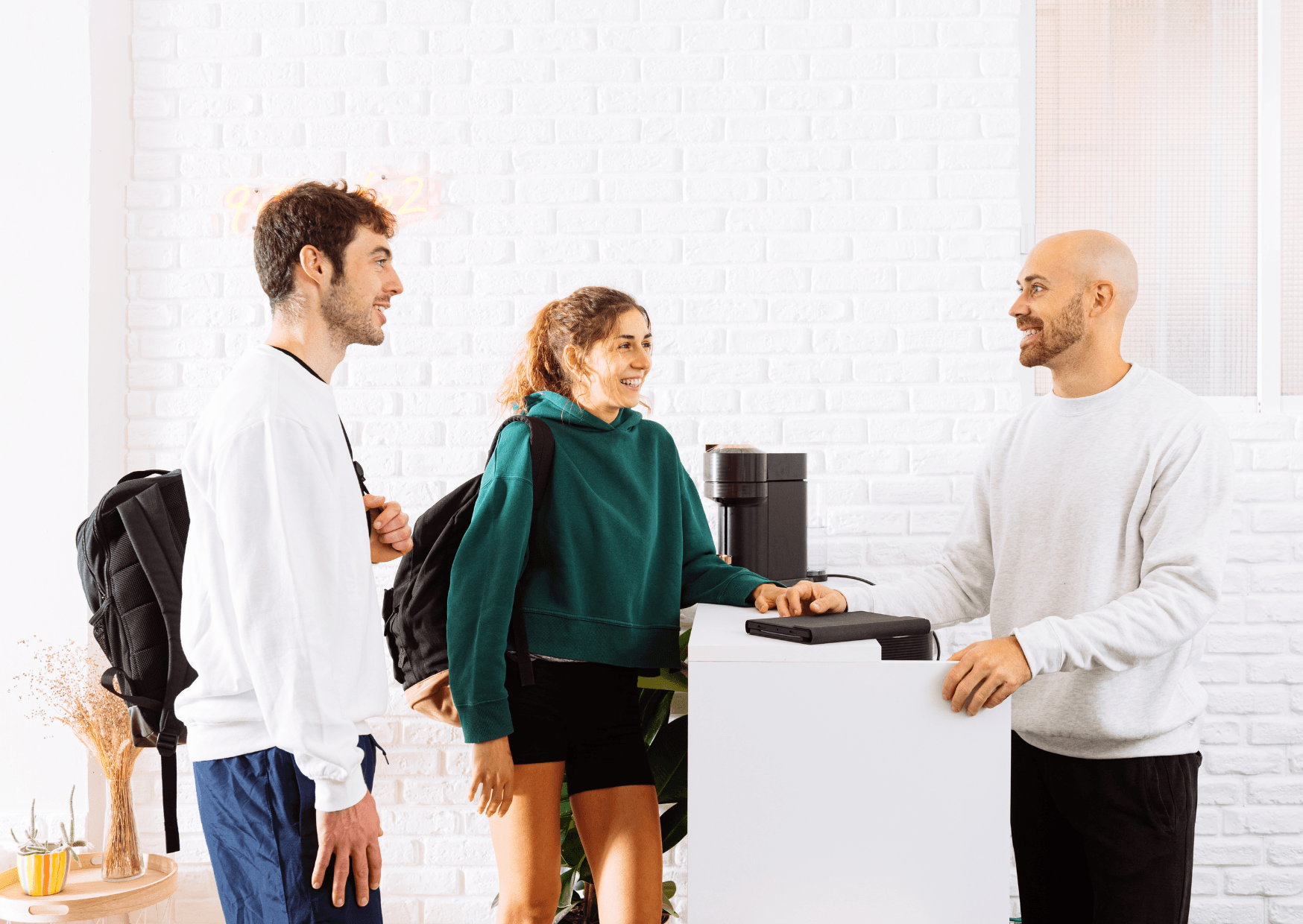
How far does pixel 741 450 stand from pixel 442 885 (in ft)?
4.38

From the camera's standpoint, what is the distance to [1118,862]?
142cm

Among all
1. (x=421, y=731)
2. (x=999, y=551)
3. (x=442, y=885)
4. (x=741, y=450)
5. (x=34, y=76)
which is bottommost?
(x=442, y=885)

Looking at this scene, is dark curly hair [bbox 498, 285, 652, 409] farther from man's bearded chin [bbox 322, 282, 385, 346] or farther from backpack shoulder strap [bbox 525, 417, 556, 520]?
man's bearded chin [bbox 322, 282, 385, 346]

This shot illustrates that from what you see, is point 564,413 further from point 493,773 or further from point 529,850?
point 529,850

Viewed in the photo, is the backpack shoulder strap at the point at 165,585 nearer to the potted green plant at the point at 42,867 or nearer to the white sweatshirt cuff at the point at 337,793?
the white sweatshirt cuff at the point at 337,793

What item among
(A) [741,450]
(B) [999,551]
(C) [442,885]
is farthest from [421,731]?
(B) [999,551]

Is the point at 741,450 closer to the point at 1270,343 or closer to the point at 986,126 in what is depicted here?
the point at 986,126

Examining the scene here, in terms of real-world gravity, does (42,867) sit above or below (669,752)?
below

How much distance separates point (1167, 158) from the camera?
2307 millimetres

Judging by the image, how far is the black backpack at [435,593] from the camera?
59.6 inches

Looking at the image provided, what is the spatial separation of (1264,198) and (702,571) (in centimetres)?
181

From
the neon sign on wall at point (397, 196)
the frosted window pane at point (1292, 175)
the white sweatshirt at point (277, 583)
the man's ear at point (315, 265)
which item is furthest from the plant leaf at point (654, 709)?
the frosted window pane at point (1292, 175)

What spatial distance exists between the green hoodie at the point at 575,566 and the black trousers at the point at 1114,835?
0.60 m

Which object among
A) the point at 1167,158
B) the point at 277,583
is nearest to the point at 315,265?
the point at 277,583
